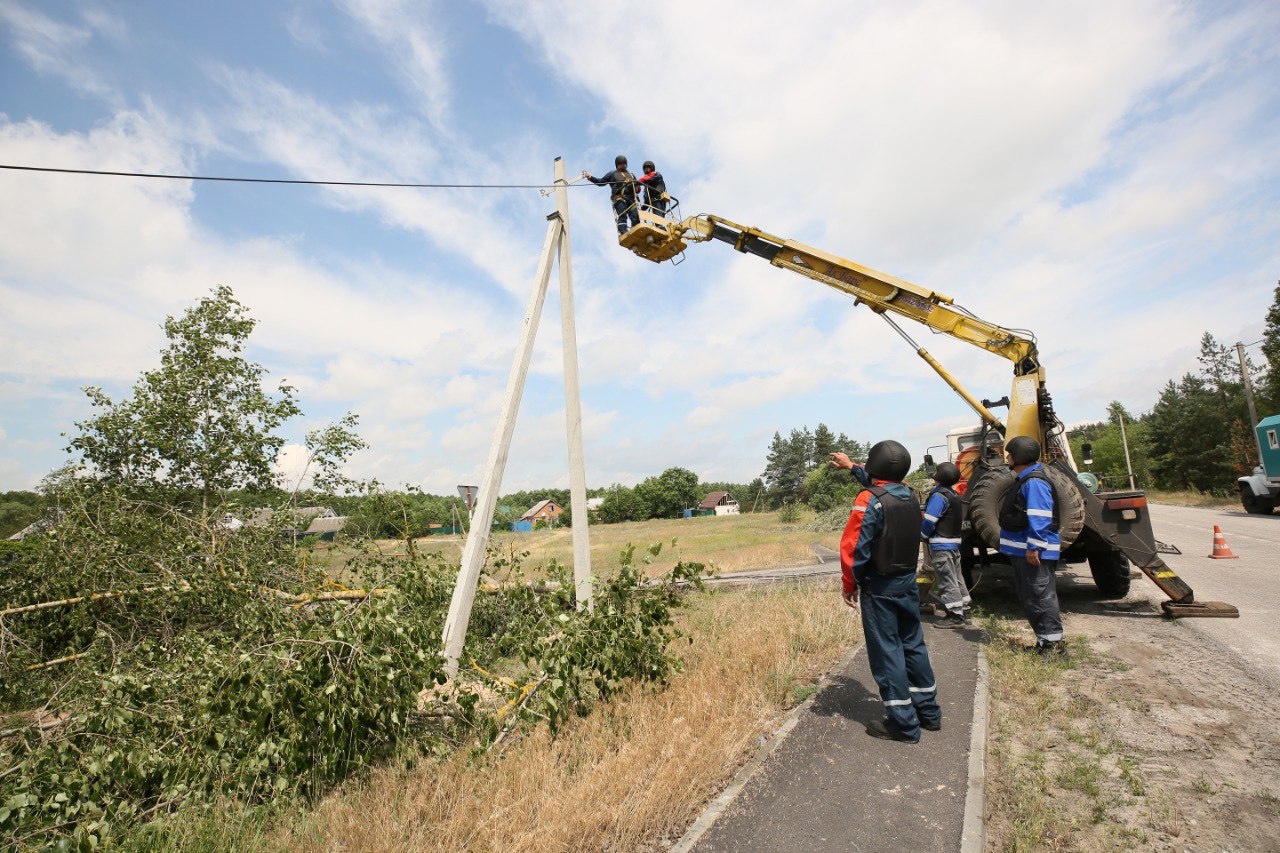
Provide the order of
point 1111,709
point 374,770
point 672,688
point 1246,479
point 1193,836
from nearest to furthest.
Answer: point 1193,836
point 374,770
point 1111,709
point 672,688
point 1246,479

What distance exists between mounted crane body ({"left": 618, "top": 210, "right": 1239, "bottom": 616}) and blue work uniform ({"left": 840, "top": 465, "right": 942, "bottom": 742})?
3149 millimetres

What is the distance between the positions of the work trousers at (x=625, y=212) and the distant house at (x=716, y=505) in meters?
87.7

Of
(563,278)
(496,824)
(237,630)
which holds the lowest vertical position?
(496,824)

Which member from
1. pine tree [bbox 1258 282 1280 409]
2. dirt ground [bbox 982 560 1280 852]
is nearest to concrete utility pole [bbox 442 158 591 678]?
dirt ground [bbox 982 560 1280 852]

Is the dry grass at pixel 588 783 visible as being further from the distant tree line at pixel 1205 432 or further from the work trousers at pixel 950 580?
the distant tree line at pixel 1205 432

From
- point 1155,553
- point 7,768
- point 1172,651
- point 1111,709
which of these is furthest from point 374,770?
point 1155,553

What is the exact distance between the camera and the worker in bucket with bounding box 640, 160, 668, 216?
8.96 m

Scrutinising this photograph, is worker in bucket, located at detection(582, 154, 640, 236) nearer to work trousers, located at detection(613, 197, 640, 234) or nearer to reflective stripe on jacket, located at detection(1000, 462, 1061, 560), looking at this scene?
work trousers, located at detection(613, 197, 640, 234)

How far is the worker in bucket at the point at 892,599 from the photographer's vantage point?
160 inches

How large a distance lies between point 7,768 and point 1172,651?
27.4 ft

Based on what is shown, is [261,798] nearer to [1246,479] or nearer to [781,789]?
[781,789]

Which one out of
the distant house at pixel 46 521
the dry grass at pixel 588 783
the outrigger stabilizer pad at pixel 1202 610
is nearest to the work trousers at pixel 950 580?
the outrigger stabilizer pad at pixel 1202 610

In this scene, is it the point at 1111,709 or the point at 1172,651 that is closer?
the point at 1111,709

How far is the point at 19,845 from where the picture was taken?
2900 millimetres
